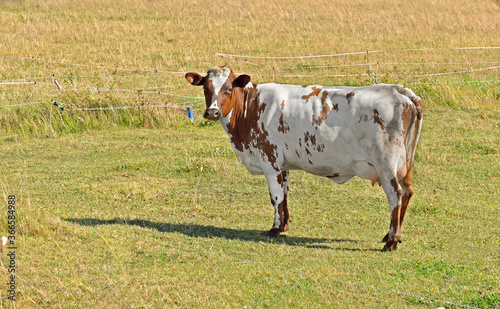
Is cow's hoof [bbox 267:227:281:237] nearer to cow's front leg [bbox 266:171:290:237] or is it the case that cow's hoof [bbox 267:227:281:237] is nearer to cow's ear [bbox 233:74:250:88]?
cow's front leg [bbox 266:171:290:237]

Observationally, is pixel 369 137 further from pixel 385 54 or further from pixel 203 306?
pixel 385 54

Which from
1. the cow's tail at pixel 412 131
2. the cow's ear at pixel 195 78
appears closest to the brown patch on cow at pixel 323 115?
the cow's tail at pixel 412 131

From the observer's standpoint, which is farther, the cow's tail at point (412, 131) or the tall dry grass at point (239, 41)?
the tall dry grass at point (239, 41)

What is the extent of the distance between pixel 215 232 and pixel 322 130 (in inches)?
87.9

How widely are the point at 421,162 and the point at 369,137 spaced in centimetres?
540

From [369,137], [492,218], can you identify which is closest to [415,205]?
[492,218]

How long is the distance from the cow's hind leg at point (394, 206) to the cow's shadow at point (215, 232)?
1.71ft

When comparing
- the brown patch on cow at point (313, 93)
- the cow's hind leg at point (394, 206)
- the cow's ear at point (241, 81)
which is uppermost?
the cow's ear at point (241, 81)

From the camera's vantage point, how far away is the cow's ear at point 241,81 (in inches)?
400

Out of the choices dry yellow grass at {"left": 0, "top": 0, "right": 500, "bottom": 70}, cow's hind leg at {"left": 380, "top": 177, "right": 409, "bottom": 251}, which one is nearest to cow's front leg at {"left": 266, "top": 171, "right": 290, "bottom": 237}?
cow's hind leg at {"left": 380, "top": 177, "right": 409, "bottom": 251}

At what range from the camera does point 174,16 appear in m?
35.9

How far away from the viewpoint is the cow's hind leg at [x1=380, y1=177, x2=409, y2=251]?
930 cm

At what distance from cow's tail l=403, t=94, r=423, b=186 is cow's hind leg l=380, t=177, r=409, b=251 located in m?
0.33

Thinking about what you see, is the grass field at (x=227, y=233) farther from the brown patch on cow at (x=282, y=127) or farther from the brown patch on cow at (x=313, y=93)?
the brown patch on cow at (x=313, y=93)
